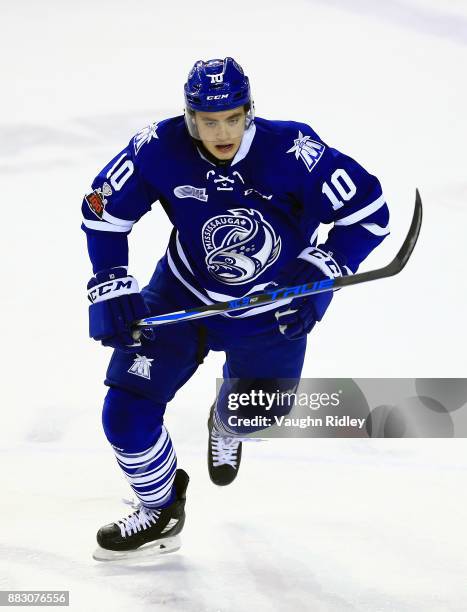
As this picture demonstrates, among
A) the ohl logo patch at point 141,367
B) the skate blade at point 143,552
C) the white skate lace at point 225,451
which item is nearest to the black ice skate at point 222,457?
the white skate lace at point 225,451

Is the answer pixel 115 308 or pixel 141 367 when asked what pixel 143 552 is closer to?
pixel 141 367

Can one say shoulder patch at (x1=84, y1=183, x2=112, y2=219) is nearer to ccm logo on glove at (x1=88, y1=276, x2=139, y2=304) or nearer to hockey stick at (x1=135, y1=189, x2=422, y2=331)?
ccm logo on glove at (x1=88, y1=276, x2=139, y2=304)

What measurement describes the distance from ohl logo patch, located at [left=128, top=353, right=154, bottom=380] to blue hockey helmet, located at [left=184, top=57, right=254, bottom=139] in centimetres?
64

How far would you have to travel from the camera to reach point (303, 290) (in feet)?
8.79

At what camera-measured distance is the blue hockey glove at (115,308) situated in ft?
9.12

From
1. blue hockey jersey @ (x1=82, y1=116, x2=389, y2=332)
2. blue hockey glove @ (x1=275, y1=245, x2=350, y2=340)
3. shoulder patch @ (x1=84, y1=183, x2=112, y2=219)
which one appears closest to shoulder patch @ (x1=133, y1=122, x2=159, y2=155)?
blue hockey jersey @ (x1=82, y1=116, x2=389, y2=332)

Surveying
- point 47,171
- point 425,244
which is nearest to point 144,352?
point 425,244

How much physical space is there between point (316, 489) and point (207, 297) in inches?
30.2

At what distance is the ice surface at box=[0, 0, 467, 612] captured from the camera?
2.74m

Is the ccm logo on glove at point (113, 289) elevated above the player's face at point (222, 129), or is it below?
below

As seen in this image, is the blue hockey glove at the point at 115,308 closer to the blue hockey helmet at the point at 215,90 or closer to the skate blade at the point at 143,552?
the blue hockey helmet at the point at 215,90

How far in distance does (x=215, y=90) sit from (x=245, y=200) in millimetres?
313

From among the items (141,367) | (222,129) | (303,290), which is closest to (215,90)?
(222,129)

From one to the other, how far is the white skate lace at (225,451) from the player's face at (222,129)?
1.12m
